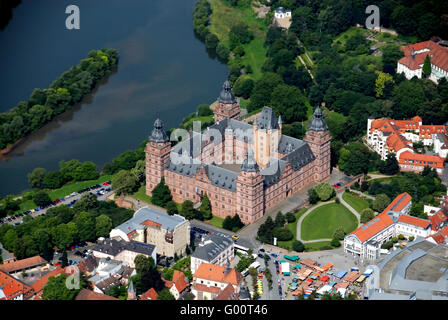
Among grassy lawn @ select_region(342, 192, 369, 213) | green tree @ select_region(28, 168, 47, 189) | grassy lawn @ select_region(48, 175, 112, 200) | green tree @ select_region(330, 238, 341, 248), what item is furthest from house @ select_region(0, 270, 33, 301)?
grassy lawn @ select_region(342, 192, 369, 213)

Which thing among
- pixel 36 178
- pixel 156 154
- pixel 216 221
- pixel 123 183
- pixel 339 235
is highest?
pixel 156 154

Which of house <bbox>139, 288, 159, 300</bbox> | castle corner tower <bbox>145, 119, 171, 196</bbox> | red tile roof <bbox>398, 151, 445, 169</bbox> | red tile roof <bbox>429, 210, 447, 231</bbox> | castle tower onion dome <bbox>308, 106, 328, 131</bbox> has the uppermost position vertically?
castle tower onion dome <bbox>308, 106, 328, 131</bbox>

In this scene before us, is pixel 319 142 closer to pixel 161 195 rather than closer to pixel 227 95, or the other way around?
pixel 227 95

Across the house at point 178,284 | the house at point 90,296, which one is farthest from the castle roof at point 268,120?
the house at point 90,296

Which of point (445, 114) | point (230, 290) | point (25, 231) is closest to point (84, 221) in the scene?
point (25, 231)

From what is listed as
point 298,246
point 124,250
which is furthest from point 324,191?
point 124,250

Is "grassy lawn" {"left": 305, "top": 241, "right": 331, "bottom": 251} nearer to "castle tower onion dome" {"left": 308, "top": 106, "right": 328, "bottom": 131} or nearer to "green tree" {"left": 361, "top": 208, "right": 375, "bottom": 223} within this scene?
"green tree" {"left": 361, "top": 208, "right": 375, "bottom": 223}
